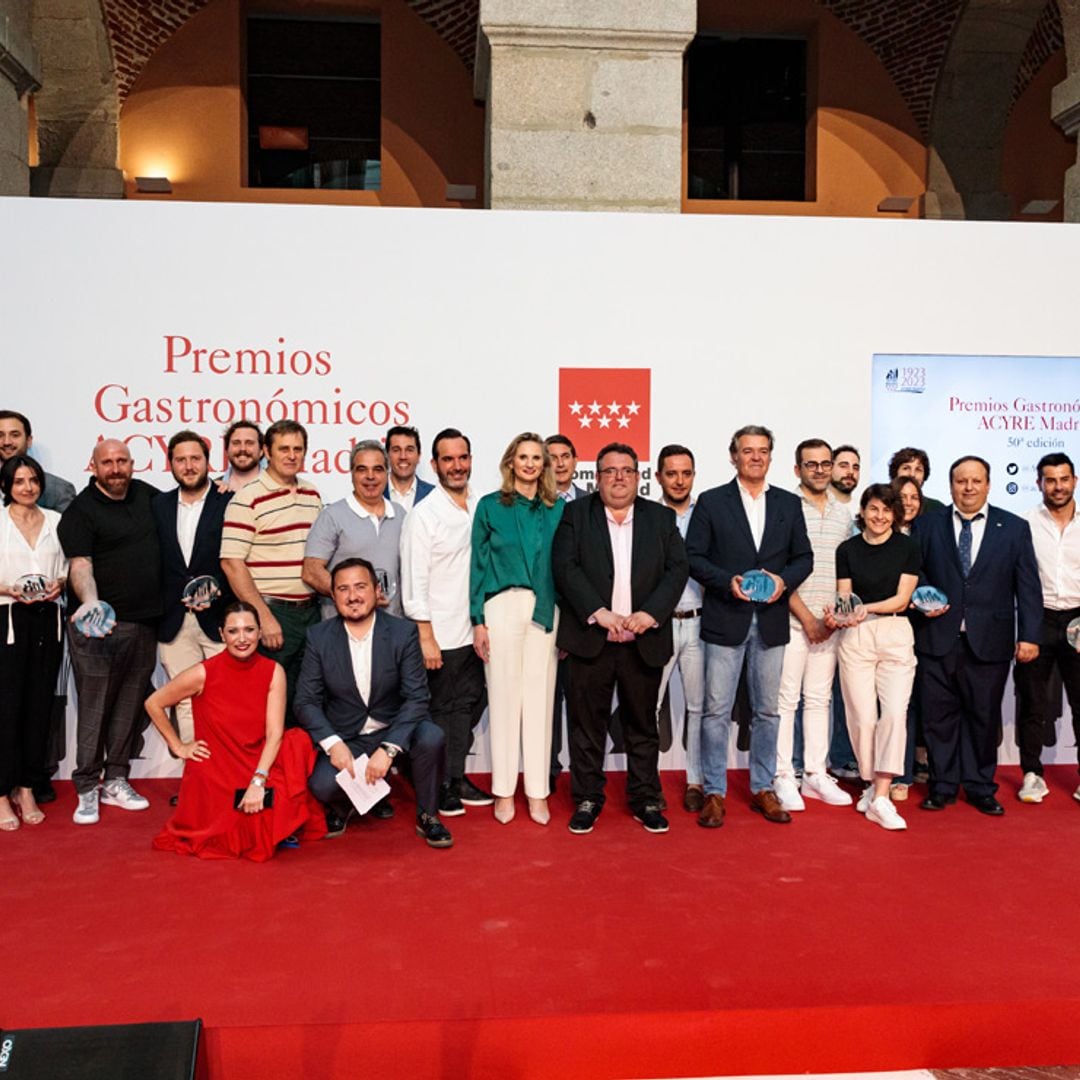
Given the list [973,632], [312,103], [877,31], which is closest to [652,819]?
[973,632]

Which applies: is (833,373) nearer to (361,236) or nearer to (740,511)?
(740,511)

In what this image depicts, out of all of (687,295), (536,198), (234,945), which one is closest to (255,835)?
(234,945)

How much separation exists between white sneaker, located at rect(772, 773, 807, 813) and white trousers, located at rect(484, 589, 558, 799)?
0.98 metres

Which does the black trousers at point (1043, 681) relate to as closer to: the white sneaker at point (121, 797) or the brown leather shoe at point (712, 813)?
the brown leather shoe at point (712, 813)

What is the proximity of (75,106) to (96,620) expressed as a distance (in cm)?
670

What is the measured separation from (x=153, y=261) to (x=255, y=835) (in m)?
2.61

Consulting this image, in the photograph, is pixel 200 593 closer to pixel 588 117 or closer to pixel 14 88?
pixel 588 117

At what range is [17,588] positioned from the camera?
154 inches

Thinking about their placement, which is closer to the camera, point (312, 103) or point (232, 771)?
point (232, 771)

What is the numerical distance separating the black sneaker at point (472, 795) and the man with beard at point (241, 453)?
149 centimetres

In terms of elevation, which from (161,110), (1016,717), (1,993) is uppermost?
(161,110)

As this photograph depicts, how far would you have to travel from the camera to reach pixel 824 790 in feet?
14.2

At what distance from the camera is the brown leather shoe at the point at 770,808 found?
161 inches

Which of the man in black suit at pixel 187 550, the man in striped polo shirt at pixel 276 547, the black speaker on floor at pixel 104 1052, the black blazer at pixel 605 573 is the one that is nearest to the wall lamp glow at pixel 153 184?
the man in black suit at pixel 187 550
